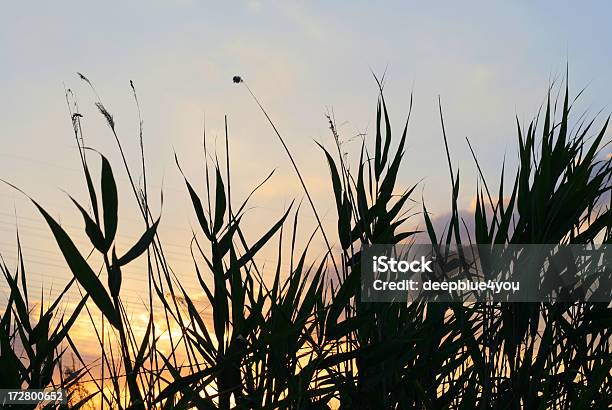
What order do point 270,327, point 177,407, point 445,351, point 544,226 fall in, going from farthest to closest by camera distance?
point 544,226
point 445,351
point 270,327
point 177,407

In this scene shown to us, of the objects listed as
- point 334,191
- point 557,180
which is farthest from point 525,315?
point 334,191

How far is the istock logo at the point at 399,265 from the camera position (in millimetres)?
2016

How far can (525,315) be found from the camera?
2062 mm

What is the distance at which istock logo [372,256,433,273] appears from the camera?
202cm

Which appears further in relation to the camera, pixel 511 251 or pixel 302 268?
pixel 511 251

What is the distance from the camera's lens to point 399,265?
2.13 meters

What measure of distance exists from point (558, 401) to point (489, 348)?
1.24ft

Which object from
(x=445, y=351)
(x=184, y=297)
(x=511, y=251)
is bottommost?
(x=445, y=351)

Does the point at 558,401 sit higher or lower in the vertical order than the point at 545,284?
lower

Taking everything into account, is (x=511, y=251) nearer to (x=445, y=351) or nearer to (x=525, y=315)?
(x=525, y=315)
